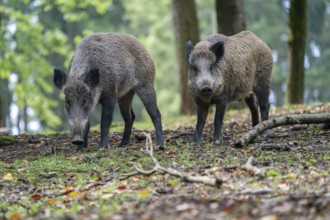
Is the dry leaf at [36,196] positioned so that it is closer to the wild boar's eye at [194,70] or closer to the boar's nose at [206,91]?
the boar's nose at [206,91]

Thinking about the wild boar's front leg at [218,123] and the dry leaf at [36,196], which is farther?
the wild boar's front leg at [218,123]

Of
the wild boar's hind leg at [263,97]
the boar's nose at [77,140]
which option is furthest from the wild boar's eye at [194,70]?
the boar's nose at [77,140]

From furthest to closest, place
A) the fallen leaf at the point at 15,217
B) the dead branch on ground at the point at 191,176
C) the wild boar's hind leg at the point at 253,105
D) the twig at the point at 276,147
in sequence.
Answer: the wild boar's hind leg at the point at 253,105
the twig at the point at 276,147
the dead branch on ground at the point at 191,176
the fallen leaf at the point at 15,217

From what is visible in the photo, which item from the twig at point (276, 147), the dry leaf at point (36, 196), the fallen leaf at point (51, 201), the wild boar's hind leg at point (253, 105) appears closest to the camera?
the fallen leaf at point (51, 201)

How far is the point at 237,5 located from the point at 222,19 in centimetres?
49

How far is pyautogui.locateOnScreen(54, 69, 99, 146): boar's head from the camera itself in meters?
9.55

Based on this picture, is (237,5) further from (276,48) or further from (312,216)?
(276,48)

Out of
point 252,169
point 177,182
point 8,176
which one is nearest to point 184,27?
point 8,176

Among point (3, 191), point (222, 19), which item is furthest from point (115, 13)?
point (3, 191)

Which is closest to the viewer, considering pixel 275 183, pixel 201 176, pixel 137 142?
pixel 275 183

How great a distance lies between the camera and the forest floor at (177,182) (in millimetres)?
5273

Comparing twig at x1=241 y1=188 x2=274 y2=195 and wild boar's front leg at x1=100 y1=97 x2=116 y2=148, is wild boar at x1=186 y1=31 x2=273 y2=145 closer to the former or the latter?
wild boar's front leg at x1=100 y1=97 x2=116 y2=148

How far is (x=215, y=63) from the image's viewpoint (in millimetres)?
9898

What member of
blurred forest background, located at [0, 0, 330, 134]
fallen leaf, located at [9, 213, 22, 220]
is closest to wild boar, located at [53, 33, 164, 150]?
fallen leaf, located at [9, 213, 22, 220]
